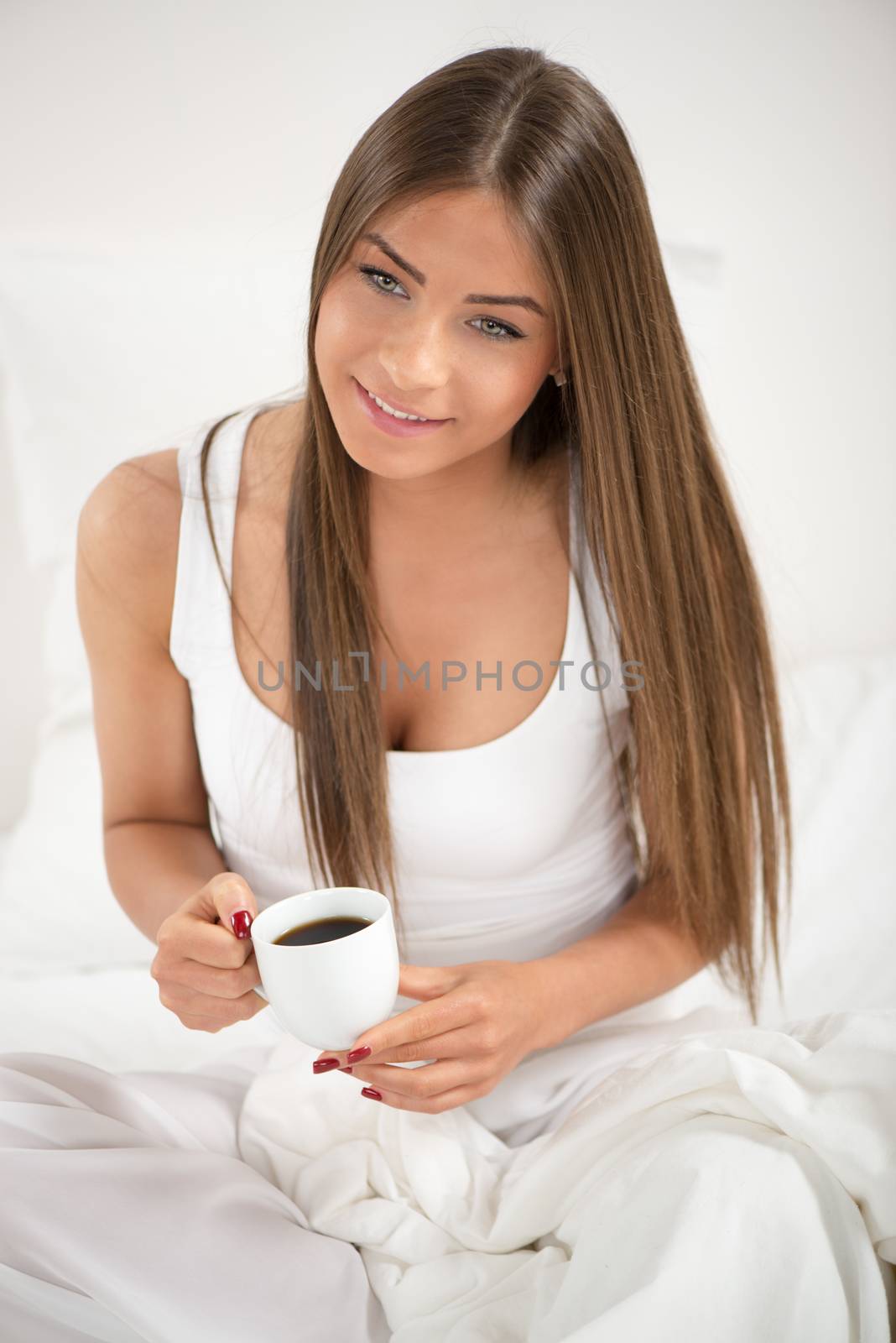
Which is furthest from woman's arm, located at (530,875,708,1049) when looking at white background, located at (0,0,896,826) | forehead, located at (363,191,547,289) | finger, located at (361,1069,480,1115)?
white background, located at (0,0,896,826)

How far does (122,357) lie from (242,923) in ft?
3.47

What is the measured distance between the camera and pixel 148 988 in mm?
1407

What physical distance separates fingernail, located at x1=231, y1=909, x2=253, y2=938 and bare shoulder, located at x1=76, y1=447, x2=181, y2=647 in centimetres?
41

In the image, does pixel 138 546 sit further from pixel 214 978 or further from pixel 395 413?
pixel 214 978

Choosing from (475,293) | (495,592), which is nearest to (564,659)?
(495,592)

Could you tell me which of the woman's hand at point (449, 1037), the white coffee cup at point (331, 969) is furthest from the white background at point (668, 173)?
the white coffee cup at point (331, 969)

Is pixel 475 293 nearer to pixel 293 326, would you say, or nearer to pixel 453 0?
pixel 453 0

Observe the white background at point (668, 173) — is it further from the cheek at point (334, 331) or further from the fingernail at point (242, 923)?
the fingernail at point (242, 923)

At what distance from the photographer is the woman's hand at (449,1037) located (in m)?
0.76

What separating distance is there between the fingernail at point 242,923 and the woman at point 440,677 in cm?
2

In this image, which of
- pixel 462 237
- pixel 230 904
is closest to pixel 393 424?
pixel 462 237

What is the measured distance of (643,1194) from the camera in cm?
75

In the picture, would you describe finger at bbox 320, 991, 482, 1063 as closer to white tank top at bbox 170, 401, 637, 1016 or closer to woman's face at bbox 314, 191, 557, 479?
white tank top at bbox 170, 401, 637, 1016

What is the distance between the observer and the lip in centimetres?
88
